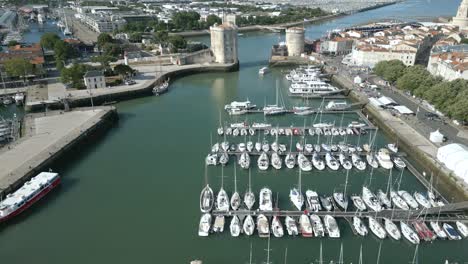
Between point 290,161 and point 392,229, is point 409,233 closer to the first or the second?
point 392,229

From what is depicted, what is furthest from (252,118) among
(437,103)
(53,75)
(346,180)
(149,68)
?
(53,75)

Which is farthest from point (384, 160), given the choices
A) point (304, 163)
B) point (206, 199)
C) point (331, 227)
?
point (206, 199)

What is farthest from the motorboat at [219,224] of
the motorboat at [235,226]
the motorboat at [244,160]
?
the motorboat at [244,160]

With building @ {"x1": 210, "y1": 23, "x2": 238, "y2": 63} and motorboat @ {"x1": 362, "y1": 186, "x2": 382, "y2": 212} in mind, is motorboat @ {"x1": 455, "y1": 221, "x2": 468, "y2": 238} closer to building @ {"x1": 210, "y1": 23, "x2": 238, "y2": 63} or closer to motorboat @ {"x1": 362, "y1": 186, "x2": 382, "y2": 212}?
motorboat @ {"x1": 362, "y1": 186, "x2": 382, "y2": 212}

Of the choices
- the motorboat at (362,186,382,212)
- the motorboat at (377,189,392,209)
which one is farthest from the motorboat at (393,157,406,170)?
the motorboat at (362,186,382,212)

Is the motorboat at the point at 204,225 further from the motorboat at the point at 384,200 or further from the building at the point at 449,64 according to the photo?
the building at the point at 449,64

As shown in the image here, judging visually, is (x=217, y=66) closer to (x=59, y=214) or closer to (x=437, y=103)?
(x=437, y=103)

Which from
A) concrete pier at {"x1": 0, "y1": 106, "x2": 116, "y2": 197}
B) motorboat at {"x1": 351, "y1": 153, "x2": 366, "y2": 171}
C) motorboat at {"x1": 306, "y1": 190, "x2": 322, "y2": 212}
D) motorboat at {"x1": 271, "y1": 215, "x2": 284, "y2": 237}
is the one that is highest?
concrete pier at {"x1": 0, "y1": 106, "x2": 116, "y2": 197}
